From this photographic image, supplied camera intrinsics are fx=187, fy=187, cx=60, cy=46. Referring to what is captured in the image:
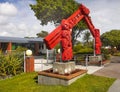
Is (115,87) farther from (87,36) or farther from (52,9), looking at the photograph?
(87,36)

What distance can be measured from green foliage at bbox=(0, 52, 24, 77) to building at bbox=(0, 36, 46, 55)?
16.5 metres

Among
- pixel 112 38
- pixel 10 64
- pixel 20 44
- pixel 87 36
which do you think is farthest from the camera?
pixel 112 38

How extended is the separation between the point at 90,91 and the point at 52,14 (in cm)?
2255

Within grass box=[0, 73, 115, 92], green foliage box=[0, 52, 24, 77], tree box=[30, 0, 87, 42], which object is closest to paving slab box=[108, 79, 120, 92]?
grass box=[0, 73, 115, 92]

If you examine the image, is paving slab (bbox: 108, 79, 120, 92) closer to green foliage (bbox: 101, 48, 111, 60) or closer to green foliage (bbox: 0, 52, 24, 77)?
green foliage (bbox: 0, 52, 24, 77)

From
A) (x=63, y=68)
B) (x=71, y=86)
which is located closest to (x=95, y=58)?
(x=63, y=68)

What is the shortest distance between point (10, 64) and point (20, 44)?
22395mm

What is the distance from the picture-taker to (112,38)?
210 feet

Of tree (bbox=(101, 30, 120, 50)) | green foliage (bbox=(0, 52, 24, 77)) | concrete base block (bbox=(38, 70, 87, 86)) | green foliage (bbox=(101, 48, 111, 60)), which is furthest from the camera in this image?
tree (bbox=(101, 30, 120, 50))

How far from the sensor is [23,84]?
40.4 ft

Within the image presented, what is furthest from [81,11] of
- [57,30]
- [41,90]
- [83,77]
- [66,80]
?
[41,90]

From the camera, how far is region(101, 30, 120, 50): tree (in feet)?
203

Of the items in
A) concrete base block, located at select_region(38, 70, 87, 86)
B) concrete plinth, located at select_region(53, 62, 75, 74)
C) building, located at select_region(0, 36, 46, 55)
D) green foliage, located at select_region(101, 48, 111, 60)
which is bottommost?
concrete base block, located at select_region(38, 70, 87, 86)

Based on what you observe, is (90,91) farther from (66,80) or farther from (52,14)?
(52,14)
